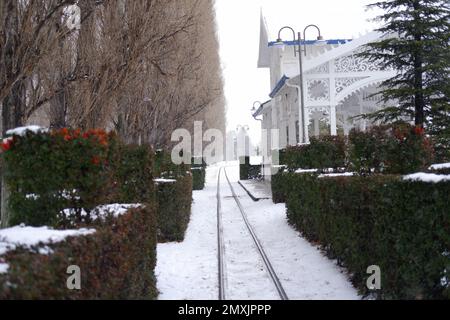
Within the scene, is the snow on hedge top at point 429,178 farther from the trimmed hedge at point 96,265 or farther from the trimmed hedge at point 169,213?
the trimmed hedge at point 169,213

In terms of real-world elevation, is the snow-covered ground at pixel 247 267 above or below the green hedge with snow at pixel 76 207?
below

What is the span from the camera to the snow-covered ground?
786 cm

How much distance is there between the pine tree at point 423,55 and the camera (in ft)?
48.8

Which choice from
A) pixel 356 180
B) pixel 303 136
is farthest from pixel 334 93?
pixel 356 180

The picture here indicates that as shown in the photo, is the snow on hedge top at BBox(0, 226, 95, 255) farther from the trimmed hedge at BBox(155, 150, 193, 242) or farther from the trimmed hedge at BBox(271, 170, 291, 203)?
the trimmed hedge at BBox(271, 170, 291, 203)

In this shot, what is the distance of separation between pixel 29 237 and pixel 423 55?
13785 mm

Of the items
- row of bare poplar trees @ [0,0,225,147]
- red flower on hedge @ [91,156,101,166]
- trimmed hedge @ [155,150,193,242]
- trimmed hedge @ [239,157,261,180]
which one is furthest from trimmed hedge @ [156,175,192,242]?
trimmed hedge @ [239,157,261,180]

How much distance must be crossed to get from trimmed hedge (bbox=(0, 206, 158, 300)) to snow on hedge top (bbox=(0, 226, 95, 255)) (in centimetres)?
8

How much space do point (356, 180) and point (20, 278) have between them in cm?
519

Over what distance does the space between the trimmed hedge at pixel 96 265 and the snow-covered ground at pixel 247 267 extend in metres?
1.34

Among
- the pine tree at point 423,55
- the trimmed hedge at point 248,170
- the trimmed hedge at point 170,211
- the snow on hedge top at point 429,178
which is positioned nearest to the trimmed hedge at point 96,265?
the snow on hedge top at point 429,178

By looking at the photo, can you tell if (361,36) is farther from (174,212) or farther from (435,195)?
(435,195)

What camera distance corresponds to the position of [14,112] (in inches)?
364

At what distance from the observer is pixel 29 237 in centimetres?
428
